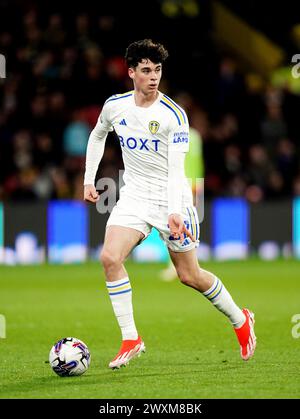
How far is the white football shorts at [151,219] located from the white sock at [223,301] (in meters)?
0.36

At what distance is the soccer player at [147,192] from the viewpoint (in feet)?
25.3

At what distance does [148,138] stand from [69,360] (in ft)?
5.36

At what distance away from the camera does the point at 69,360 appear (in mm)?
7434

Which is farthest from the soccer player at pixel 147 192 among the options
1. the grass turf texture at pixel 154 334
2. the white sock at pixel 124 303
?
the grass turf texture at pixel 154 334

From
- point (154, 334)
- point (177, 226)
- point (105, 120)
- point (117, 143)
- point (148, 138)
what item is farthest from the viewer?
point (117, 143)

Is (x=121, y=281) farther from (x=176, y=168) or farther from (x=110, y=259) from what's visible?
(x=176, y=168)

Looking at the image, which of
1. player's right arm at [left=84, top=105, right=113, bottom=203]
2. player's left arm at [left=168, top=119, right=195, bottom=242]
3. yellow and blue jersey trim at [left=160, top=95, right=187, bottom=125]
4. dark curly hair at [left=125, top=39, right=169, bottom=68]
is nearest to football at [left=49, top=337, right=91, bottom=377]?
player's left arm at [left=168, top=119, right=195, bottom=242]

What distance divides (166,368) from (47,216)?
31.8 feet

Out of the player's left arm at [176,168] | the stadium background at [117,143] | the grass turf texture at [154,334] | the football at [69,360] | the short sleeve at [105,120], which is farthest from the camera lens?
the stadium background at [117,143]

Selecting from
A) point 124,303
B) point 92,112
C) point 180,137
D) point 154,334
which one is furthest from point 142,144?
point 92,112

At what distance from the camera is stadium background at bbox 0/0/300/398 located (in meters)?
16.3

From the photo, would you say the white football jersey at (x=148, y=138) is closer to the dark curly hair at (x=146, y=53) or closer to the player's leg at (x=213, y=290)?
the dark curly hair at (x=146, y=53)

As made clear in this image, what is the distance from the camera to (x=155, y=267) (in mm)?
16609

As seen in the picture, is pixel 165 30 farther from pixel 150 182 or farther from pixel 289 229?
pixel 150 182
